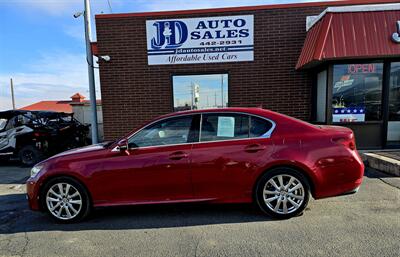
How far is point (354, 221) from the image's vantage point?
154 inches

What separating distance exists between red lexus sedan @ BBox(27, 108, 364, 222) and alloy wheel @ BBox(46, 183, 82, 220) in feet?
0.04

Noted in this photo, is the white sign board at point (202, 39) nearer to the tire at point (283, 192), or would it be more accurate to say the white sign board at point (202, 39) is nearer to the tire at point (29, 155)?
the tire at point (29, 155)

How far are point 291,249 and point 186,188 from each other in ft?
5.19

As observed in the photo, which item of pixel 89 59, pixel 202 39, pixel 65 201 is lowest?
pixel 65 201

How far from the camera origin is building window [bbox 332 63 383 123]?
7.86m

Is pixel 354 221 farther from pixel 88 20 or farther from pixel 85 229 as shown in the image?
pixel 88 20

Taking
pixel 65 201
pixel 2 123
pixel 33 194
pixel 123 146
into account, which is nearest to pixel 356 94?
pixel 123 146

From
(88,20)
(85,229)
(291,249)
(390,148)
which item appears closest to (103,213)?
(85,229)

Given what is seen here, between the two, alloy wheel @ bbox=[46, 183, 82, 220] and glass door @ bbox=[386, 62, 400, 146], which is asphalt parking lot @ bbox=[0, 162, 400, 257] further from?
glass door @ bbox=[386, 62, 400, 146]

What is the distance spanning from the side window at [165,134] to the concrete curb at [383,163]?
4.50m

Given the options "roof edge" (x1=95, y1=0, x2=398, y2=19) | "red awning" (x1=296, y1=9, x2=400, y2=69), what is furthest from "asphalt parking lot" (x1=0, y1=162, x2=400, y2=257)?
"roof edge" (x1=95, y1=0, x2=398, y2=19)

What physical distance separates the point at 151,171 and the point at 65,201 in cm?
136

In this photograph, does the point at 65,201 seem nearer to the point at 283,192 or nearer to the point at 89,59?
the point at 283,192

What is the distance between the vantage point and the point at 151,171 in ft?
13.3
